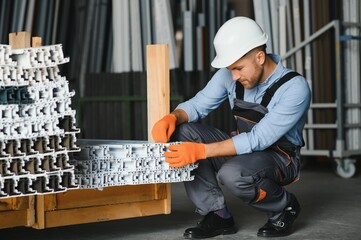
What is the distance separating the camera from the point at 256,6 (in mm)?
6887

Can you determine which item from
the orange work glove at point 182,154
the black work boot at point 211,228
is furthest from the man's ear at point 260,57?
the black work boot at point 211,228

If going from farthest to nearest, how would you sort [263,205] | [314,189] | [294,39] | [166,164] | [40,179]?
[294,39], [314,189], [263,205], [166,164], [40,179]

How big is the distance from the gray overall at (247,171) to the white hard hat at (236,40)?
0.25 m

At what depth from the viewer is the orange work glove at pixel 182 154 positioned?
342 centimetres

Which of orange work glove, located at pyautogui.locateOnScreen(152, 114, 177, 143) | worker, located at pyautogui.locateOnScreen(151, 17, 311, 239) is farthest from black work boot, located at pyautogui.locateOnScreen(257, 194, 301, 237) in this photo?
orange work glove, located at pyautogui.locateOnScreen(152, 114, 177, 143)

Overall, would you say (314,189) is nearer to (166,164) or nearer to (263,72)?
(263,72)

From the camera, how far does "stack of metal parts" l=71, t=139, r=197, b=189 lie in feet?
10.7

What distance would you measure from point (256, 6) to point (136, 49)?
1.21m

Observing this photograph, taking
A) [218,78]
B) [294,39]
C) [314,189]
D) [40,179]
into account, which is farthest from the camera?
[294,39]

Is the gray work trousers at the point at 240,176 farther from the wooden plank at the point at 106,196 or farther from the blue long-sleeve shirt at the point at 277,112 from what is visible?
the wooden plank at the point at 106,196

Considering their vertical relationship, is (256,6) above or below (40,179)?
above

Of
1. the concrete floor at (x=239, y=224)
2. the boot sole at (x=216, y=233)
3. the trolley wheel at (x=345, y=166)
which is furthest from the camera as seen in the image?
the trolley wheel at (x=345, y=166)

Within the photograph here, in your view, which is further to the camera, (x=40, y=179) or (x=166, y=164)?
(x=166, y=164)

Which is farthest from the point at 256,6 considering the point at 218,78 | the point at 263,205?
the point at 263,205
